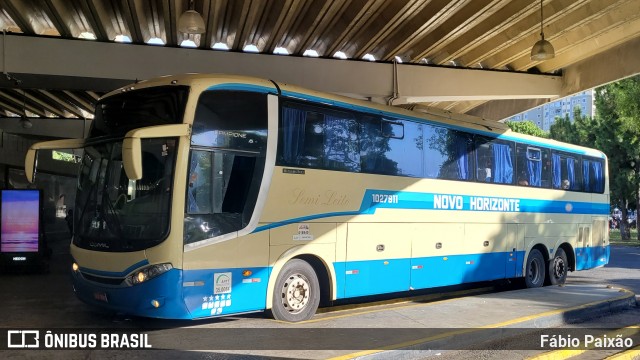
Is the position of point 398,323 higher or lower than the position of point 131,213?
lower

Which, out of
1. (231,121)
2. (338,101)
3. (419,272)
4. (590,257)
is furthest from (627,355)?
(590,257)

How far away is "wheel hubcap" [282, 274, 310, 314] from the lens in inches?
330

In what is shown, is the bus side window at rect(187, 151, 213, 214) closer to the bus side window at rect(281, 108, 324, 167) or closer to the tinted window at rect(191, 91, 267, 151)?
the tinted window at rect(191, 91, 267, 151)

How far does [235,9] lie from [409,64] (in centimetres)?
609

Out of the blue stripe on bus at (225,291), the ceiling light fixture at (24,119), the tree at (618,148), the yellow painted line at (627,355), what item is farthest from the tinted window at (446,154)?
the tree at (618,148)

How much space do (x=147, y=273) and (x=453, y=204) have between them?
6729mm

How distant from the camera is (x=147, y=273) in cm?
698

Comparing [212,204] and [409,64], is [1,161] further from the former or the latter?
[212,204]

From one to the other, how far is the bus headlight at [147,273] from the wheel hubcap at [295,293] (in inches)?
81.2

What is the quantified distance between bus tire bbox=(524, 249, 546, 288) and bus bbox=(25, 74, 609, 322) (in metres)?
2.06

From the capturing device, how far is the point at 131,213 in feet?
23.8

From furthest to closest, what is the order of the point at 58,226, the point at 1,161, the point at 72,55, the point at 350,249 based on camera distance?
the point at 58,226 → the point at 1,161 → the point at 72,55 → the point at 350,249

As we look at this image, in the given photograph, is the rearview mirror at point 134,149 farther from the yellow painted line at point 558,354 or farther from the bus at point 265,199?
the yellow painted line at point 558,354

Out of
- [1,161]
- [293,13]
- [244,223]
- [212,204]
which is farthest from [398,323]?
[1,161]
